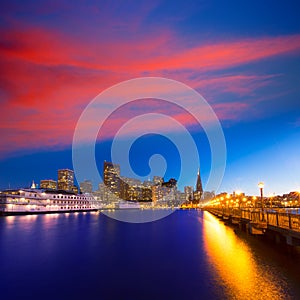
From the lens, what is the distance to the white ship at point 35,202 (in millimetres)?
126875

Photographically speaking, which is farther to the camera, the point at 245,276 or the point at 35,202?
the point at 35,202

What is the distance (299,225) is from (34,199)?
14296 cm

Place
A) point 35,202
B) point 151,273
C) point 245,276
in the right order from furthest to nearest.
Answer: point 35,202
point 151,273
point 245,276

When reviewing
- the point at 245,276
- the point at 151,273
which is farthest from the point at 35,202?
the point at 245,276

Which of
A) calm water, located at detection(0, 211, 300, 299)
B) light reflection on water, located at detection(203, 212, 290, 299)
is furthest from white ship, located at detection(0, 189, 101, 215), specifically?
light reflection on water, located at detection(203, 212, 290, 299)

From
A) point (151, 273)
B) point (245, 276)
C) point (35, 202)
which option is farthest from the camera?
point (35, 202)

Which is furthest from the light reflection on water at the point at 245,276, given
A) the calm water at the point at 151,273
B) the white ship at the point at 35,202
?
the white ship at the point at 35,202

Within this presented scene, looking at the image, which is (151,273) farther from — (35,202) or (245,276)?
(35,202)

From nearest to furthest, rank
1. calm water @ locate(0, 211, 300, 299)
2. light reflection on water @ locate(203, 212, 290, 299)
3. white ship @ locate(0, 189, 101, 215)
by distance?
light reflection on water @ locate(203, 212, 290, 299)
calm water @ locate(0, 211, 300, 299)
white ship @ locate(0, 189, 101, 215)

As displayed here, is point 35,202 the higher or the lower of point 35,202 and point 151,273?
the higher

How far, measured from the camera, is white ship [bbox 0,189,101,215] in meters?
127

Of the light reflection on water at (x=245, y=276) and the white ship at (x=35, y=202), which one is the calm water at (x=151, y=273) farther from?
the white ship at (x=35, y=202)

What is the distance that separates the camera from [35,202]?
485 feet

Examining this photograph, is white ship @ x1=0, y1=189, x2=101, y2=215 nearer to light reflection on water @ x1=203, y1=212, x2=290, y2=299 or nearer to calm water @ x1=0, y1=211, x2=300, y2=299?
calm water @ x1=0, y1=211, x2=300, y2=299
